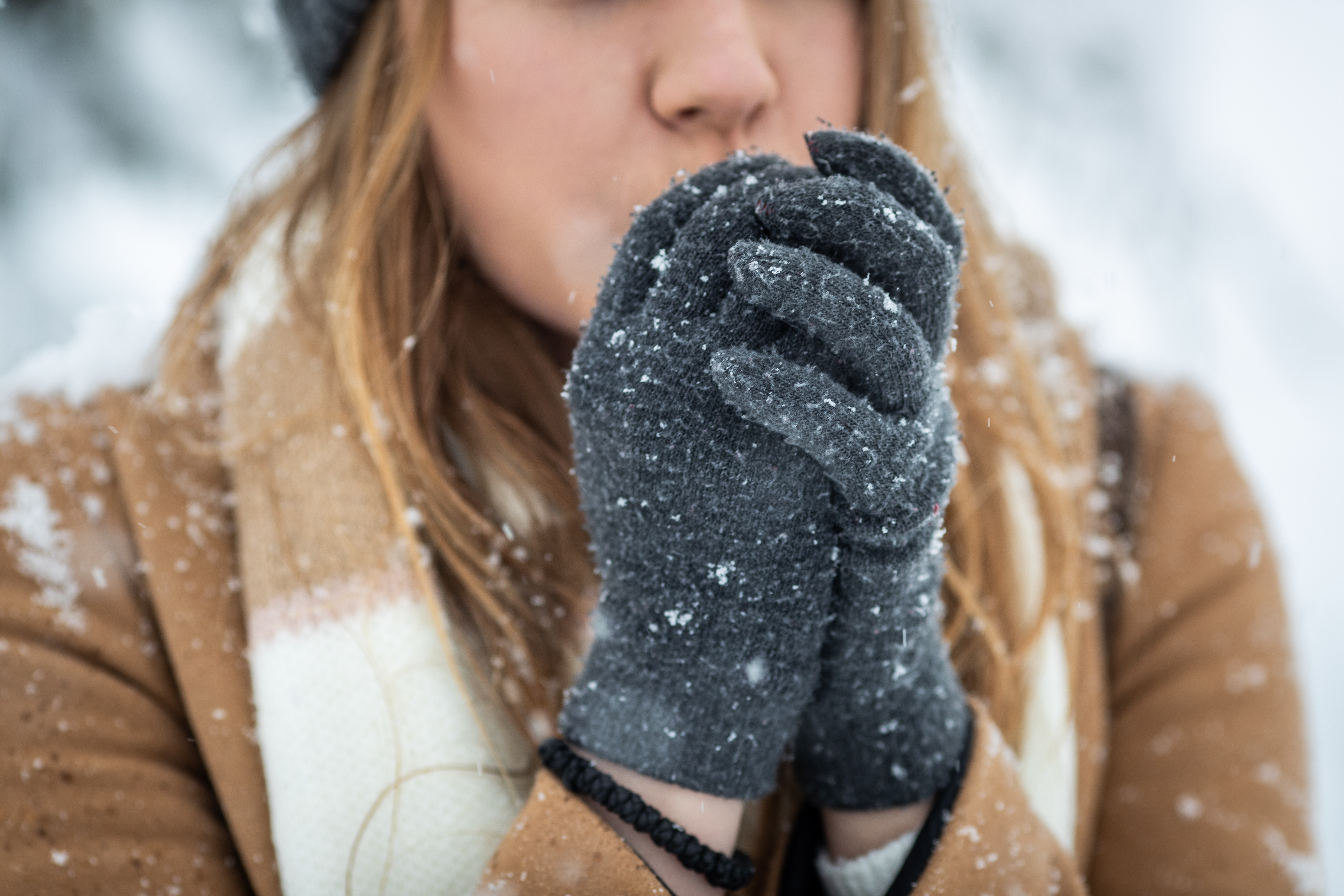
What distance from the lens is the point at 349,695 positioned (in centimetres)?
94

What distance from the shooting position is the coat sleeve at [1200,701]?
3.92 feet


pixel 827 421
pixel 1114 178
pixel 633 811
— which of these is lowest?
pixel 633 811

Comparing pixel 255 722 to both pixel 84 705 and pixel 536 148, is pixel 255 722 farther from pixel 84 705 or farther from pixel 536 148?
pixel 536 148

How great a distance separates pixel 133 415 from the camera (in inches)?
42.8

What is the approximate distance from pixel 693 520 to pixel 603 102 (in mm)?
464

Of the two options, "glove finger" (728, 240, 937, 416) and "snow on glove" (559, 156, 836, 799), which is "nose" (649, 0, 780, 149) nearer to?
"snow on glove" (559, 156, 836, 799)

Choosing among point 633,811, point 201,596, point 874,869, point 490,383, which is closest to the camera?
point 633,811

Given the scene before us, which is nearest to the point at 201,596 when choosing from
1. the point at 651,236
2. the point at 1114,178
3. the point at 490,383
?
the point at 490,383

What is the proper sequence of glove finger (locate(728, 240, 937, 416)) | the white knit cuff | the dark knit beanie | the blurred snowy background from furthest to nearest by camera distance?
the blurred snowy background, the dark knit beanie, the white knit cuff, glove finger (locate(728, 240, 937, 416))

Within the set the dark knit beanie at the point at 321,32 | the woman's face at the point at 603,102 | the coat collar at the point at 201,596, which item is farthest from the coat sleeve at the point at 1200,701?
the dark knit beanie at the point at 321,32

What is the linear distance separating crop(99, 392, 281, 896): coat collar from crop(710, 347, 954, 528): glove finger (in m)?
0.70

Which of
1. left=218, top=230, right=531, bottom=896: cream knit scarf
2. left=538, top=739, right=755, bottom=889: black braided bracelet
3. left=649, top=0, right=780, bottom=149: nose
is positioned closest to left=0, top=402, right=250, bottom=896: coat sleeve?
left=218, top=230, right=531, bottom=896: cream knit scarf

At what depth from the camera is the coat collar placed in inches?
38.1

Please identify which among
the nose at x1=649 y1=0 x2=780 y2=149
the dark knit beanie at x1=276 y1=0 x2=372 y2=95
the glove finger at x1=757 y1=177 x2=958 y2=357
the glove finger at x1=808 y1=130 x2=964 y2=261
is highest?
the dark knit beanie at x1=276 y1=0 x2=372 y2=95
